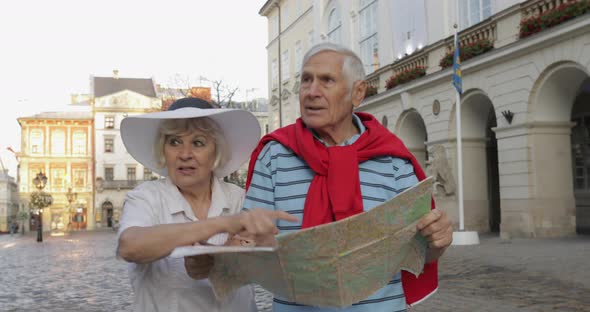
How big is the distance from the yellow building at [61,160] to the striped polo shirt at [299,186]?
69336 millimetres

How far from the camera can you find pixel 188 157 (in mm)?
2633

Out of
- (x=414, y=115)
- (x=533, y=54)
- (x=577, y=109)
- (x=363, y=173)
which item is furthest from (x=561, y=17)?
(x=363, y=173)

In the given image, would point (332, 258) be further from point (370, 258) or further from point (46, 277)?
point (46, 277)

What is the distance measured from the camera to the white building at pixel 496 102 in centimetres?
1608

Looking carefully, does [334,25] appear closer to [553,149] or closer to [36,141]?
[553,149]

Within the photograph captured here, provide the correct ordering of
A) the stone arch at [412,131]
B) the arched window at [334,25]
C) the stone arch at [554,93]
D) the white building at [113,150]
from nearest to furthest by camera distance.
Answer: the stone arch at [554,93] < the stone arch at [412,131] < the arched window at [334,25] < the white building at [113,150]

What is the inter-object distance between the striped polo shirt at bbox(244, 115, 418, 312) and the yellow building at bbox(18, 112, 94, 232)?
69.3 metres

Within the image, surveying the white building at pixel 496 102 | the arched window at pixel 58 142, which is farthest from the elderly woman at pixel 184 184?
the arched window at pixel 58 142

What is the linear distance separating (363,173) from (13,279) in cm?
1241

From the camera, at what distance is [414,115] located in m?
23.6

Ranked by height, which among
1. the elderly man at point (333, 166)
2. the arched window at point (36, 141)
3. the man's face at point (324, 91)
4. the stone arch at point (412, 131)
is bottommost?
the elderly man at point (333, 166)

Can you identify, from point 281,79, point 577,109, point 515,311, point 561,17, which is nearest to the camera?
point 515,311

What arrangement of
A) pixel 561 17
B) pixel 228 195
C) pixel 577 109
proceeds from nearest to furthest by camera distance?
pixel 228 195 → pixel 561 17 → pixel 577 109

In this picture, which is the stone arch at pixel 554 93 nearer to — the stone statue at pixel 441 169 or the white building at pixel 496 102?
the white building at pixel 496 102
